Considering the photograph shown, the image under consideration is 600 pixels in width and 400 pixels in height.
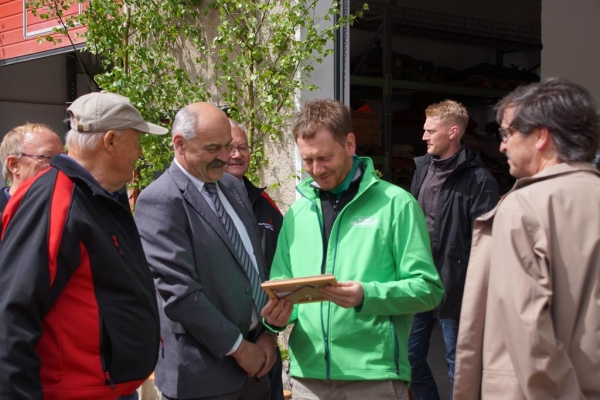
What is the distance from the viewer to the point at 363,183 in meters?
3.54

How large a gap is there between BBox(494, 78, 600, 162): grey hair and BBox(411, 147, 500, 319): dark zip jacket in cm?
Answer: 296

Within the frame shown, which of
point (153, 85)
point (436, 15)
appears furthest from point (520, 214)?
point (436, 15)

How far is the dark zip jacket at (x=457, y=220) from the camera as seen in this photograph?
5645mm

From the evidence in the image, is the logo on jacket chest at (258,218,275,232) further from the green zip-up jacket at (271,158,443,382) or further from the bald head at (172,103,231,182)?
the green zip-up jacket at (271,158,443,382)

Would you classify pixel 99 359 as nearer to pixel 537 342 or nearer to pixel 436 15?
pixel 537 342

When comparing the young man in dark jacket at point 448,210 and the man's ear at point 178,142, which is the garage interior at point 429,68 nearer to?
the young man in dark jacket at point 448,210

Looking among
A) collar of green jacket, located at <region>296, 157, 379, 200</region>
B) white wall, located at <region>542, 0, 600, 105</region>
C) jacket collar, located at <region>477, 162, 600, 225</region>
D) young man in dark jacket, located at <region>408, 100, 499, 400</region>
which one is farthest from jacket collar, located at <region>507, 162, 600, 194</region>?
white wall, located at <region>542, 0, 600, 105</region>

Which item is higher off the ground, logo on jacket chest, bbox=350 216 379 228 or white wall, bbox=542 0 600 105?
white wall, bbox=542 0 600 105

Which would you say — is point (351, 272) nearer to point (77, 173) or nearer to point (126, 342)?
point (126, 342)

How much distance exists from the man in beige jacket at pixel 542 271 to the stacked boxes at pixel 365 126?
6229mm

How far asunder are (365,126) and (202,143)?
18.1ft

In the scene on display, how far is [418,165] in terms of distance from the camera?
6.35 m

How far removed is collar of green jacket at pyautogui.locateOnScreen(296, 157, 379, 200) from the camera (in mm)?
3516

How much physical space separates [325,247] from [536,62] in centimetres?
998
